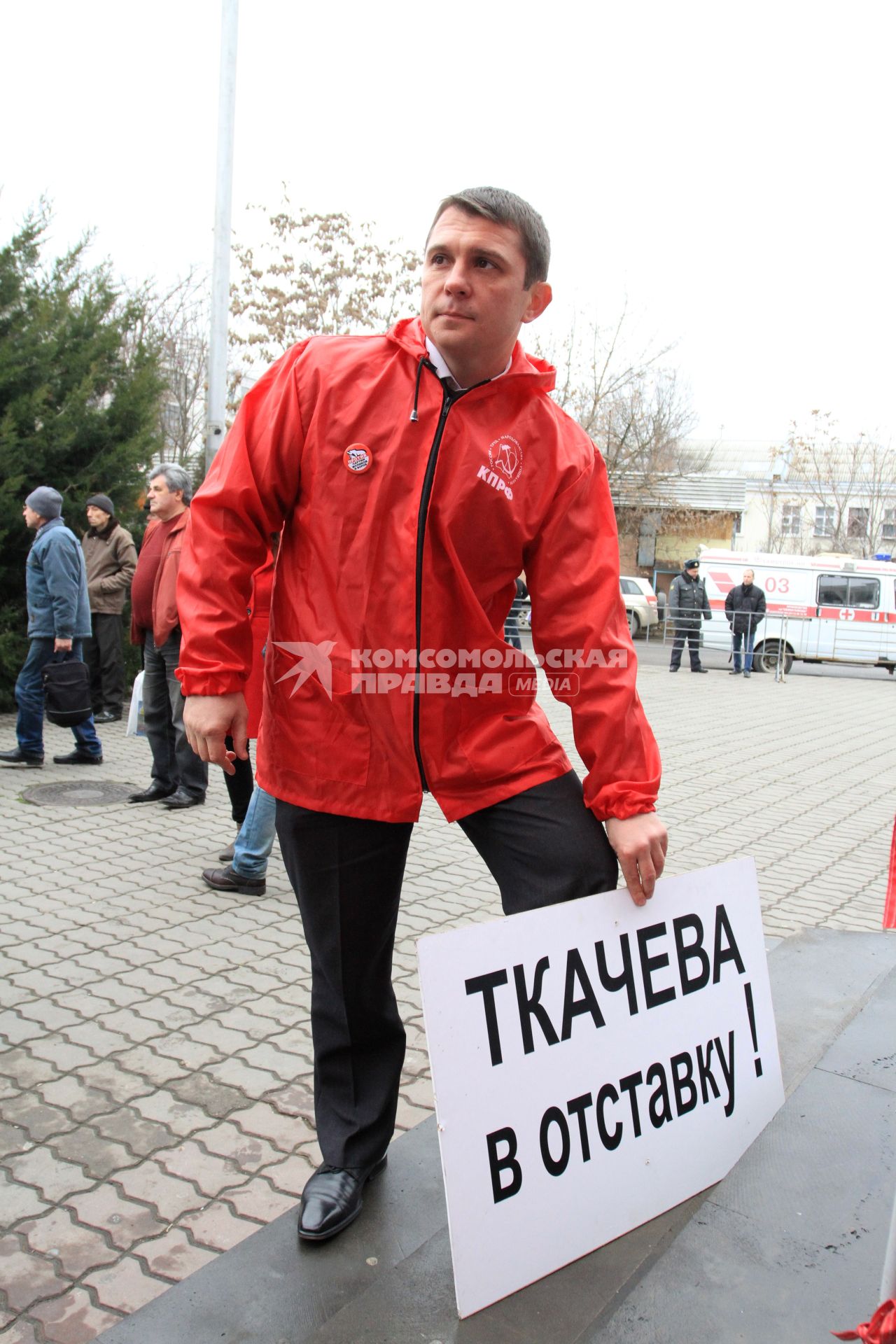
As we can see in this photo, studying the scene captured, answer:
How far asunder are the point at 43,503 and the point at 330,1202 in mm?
6396

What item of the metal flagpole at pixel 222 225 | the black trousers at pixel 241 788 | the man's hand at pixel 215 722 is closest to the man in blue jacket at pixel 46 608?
the black trousers at pixel 241 788

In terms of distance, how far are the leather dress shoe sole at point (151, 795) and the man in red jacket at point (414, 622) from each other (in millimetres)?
4869

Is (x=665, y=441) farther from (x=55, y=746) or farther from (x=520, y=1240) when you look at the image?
(x=520, y=1240)

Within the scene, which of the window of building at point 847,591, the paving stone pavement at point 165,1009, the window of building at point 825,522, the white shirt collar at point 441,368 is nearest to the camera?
the white shirt collar at point 441,368

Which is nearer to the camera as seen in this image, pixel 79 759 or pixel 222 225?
pixel 79 759

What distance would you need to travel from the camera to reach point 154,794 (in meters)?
7.10

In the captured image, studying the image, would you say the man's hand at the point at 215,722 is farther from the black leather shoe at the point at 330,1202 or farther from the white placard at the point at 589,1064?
the black leather shoe at the point at 330,1202

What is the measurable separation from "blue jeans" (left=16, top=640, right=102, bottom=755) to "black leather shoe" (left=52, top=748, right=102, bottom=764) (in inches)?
8.4

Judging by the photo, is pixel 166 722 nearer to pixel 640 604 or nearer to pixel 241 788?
pixel 241 788

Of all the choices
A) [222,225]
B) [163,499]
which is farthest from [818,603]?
[163,499]

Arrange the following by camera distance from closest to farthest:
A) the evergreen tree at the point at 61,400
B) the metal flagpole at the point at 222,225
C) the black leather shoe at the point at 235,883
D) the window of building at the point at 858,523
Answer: the black leather shoe at the point at 235,883 < the evergreen tree at the point at 61,400 < the metal flagpole at the point at 222,225 < the window of building at the point at 858,523

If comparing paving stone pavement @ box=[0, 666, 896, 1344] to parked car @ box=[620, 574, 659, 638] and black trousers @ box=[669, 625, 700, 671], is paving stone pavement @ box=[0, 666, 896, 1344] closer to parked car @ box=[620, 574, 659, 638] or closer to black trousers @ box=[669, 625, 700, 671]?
black trousers @ box=[669, 625, 700, 671]

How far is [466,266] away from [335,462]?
1.60 ft

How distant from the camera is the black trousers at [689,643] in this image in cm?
2150
